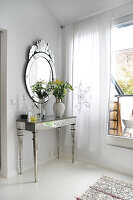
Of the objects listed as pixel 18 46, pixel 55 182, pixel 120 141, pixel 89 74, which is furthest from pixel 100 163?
pixel 18 46

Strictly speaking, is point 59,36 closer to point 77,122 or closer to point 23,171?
point 77,122

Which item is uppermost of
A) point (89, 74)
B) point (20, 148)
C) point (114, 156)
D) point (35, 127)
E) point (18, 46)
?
point (18, 46)

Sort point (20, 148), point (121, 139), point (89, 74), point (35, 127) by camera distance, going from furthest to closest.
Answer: point (89, 74) < point (121, 139) < point (20, 148) < point (35, 127)

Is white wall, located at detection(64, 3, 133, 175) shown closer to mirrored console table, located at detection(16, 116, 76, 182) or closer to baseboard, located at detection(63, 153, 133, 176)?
baseboard, located at detection(63, 153, 133, 176)

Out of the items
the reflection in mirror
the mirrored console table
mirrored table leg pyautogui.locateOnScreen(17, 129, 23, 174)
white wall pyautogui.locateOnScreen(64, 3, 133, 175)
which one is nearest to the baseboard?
white wall pyautogui.locateOnScreen(64, 3, 133, 175)

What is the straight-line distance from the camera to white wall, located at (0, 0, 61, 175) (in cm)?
255

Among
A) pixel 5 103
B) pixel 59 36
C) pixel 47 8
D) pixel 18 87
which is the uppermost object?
pixel 47 8

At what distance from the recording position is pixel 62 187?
2.27 metres

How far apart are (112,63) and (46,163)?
212 centimetres

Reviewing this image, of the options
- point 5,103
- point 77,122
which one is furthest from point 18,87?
point 77,122

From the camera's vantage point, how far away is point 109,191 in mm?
2158

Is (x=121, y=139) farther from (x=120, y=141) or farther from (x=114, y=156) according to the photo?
(x=114, y=156)

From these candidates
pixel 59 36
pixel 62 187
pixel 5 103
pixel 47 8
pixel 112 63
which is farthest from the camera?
pixel 59 36

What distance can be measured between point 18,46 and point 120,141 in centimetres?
224
